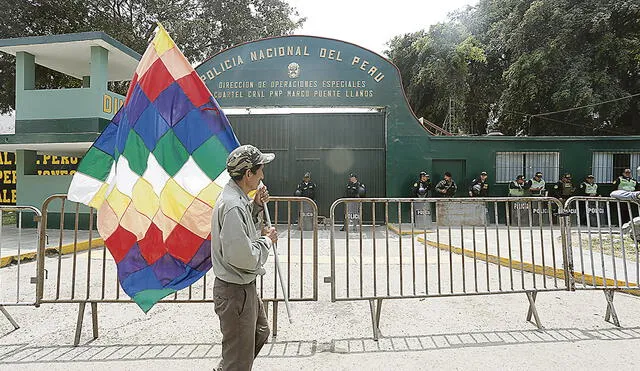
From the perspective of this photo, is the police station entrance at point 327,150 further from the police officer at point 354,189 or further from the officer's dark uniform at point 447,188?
the officer's dark uniform at point 447,188

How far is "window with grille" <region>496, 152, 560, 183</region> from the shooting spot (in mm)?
14555

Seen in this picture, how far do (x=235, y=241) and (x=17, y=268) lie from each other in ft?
17.1

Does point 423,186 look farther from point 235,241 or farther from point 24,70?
point 24,70

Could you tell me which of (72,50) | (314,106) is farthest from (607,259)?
(72,50)

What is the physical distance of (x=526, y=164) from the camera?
14.5 meters

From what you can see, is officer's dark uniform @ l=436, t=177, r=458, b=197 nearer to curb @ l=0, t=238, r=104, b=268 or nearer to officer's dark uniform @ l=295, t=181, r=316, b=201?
officer's dark uniform @ l=295, t=181, r=316, b=201

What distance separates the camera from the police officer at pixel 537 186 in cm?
1369

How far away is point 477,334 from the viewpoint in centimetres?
426

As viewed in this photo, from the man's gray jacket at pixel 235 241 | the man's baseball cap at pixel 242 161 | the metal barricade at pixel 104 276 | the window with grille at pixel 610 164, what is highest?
the window with grille at pixel 610 164

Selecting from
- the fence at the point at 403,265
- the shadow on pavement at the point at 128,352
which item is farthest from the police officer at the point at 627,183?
the shadow on pavement at the point at 128,352

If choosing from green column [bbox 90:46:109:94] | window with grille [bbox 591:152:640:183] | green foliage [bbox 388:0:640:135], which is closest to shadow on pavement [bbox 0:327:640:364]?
green column [bbox 90:46:109:94]

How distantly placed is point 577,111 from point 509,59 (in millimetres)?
5780

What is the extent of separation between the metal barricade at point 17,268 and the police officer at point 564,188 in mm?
14117

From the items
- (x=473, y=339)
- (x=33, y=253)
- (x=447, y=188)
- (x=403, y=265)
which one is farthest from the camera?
(x=447, y=188)
